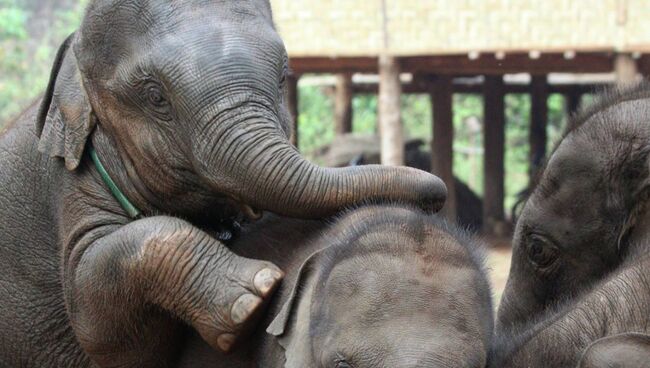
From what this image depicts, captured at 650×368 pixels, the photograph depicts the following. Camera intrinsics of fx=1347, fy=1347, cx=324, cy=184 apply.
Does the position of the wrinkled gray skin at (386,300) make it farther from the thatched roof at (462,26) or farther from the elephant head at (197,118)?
the thatched roof at (462,26)

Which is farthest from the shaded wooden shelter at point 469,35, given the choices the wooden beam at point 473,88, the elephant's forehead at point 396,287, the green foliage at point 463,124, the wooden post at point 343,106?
the green foliage at point 463,124

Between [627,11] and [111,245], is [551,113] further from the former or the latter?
[111,245]

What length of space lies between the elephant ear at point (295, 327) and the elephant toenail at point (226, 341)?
0.38 ft

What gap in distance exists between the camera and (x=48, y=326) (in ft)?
14.6

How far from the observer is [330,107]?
91.6 feet

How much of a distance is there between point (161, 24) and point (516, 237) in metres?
1.43

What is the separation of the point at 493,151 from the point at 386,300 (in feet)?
52.8

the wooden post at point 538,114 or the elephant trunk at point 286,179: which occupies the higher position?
the elephant trunk at point 286,179

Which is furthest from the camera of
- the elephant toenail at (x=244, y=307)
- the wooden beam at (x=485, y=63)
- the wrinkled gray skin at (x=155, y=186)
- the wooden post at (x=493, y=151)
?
the wooden post at (x=493, y=151)

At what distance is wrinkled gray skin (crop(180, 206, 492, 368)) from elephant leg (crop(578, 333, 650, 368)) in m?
0.27

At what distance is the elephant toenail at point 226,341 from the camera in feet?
12.2

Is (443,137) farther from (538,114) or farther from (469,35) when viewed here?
(469,35)

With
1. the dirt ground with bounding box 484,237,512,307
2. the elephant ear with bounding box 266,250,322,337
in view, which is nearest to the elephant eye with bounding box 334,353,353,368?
the elephant ear with bounding box 266,250,322,337

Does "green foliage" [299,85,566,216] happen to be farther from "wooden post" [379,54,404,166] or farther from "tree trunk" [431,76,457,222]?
"wooden post" [379,54,404,166]
